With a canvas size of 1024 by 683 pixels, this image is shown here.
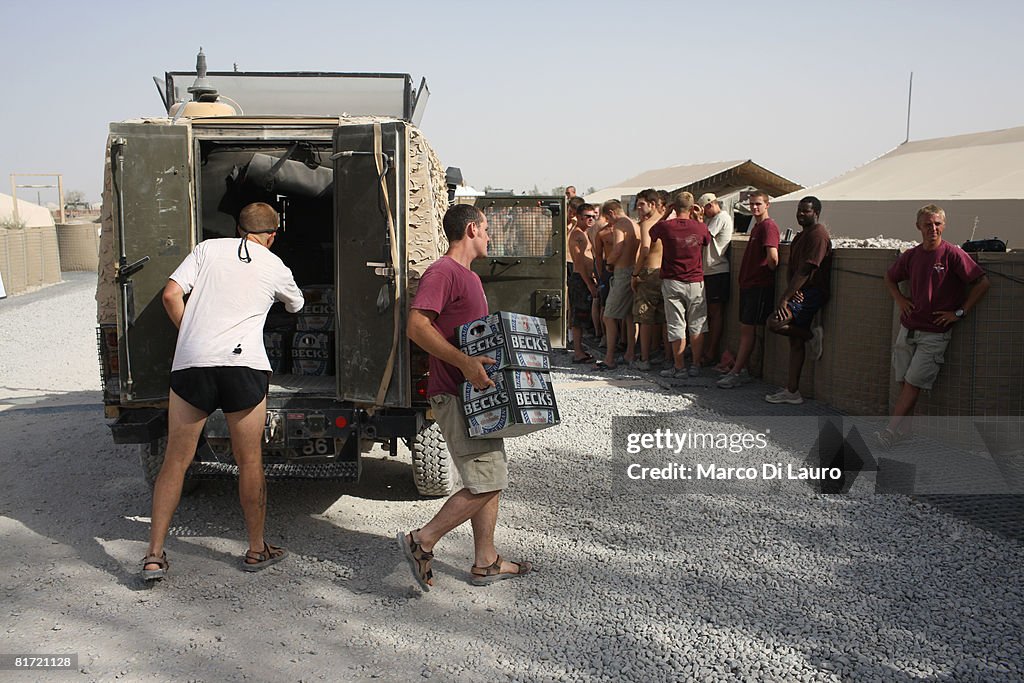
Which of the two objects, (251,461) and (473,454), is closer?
(473,454)

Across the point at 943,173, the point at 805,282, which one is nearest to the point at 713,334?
the point at 805,282

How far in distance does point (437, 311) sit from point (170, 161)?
200cm

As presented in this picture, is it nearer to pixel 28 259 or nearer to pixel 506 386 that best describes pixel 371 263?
pixel 506 386

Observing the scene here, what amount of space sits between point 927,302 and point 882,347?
3.64 ft

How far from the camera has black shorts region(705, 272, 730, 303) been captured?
10711 millimetres

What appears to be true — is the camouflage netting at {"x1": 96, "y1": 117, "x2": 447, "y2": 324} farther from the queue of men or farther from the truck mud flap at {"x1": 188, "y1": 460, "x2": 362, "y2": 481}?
the queue of men

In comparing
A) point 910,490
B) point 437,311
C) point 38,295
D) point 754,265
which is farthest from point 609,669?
point 38,295

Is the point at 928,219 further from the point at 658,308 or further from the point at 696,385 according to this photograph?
the point at 658,308

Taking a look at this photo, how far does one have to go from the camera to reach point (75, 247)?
29.7 meters

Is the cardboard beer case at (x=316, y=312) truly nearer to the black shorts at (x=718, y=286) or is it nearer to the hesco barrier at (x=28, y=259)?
the black shorts at (x=718, y=286)

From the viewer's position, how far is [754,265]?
31.3ft

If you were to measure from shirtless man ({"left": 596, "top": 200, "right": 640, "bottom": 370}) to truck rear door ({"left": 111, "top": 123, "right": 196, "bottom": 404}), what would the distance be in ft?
22.0

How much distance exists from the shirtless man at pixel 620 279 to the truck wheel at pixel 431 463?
226 inches

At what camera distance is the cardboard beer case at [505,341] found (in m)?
4.46
